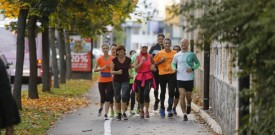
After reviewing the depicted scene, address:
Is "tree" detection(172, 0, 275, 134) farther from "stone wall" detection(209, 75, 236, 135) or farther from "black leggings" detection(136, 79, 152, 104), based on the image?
"black leggings" detection(136, 79, 152, 104)

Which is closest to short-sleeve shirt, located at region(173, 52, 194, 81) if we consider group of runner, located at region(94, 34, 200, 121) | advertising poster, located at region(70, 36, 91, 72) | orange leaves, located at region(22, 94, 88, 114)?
group of runner, located at region(94, 34, 200, 121)

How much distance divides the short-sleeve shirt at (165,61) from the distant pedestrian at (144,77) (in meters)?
0.24

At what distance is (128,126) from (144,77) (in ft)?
6.47

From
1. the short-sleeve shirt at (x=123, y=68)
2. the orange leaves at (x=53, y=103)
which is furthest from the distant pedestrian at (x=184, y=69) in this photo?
the orange leaves at (x=53, y=103)

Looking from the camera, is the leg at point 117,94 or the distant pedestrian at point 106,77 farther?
the distant pedestrian at point 106,77

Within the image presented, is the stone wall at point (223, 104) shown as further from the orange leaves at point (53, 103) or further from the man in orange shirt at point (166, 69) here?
the orange leaves at point (53, 103)

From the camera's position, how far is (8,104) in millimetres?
8008

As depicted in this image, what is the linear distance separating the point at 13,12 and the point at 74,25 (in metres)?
4.43

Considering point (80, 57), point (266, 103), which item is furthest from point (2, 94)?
point (80, 57)

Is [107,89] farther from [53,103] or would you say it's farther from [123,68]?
[53,103]

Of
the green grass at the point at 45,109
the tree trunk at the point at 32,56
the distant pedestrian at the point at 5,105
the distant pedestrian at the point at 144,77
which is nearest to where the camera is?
the distant pedestrian at the point at 5,105

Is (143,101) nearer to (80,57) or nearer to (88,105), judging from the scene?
(88,105)

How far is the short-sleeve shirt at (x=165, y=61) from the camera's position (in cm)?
1798

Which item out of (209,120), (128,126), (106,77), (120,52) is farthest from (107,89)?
(209,120)
